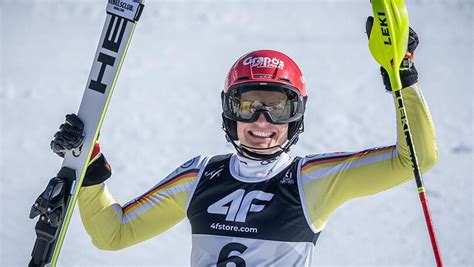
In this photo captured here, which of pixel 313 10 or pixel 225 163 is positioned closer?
pixel 225 163

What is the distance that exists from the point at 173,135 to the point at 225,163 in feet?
18.1

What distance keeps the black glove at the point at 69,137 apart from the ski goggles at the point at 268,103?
2.42 feet

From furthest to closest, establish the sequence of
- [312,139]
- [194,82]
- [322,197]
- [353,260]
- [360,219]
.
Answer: [194,82]
[312,139]
[360,219]
[353,260]
[322,197]

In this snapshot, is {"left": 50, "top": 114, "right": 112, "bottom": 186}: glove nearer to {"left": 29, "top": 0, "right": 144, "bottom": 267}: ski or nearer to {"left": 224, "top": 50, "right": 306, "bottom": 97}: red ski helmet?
{"left": 29, "top": 0, "right": 144, "bottom": 267}: ski

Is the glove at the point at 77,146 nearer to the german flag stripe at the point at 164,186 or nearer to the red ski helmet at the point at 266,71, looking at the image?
the german flag stripe at the point at 164,186

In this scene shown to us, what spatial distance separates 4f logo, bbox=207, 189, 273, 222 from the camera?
3242 millimetres

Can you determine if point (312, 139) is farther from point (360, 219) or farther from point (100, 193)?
point (100, 193)

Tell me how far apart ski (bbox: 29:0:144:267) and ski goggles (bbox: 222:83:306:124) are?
0.69 m

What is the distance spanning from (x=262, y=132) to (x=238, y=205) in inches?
13.8

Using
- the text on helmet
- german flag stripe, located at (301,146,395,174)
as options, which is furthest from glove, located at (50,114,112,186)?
german flag stripe, located at (301,146,395,174)

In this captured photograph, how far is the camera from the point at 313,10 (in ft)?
46.9

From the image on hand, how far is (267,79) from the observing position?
326 cm
